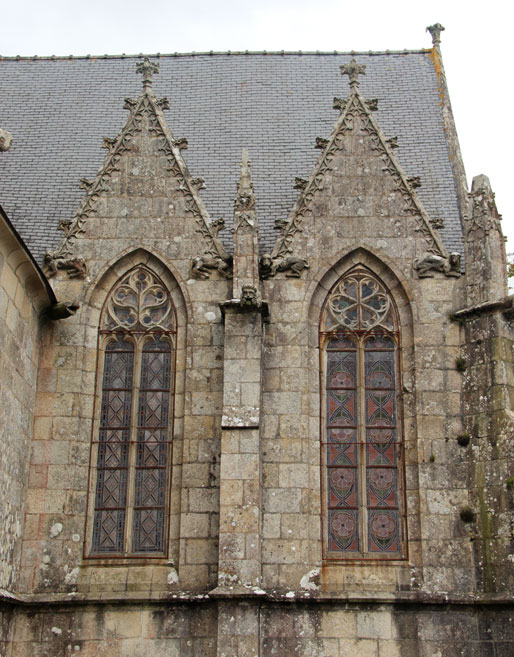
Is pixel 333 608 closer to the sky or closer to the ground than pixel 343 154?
closer to the ground

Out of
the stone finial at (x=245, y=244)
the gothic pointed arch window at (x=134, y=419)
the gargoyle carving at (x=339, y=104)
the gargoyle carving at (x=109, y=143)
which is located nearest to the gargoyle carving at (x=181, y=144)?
the gargoyle carving at (x=109, y=143)

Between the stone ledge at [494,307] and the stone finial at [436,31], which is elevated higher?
the stone finial at [436,31]

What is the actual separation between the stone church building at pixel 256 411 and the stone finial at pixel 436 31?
435 centimetres

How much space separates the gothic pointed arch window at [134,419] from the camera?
42.6ft

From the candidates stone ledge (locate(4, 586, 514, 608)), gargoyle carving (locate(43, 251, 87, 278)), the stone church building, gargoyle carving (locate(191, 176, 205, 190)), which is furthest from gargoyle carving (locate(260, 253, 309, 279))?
stone ledge (locate(4, 586, 514, 608))

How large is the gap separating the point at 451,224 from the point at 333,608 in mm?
6288

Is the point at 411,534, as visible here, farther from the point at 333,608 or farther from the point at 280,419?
the point at 280,419

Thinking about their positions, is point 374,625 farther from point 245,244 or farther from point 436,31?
point 436,31

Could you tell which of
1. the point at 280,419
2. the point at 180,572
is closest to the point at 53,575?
the point at 180,572

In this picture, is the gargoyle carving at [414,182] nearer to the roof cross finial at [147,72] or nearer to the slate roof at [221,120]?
the slate roof at [221,120]

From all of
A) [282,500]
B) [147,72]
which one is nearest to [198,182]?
[147,72]

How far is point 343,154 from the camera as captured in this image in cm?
1495

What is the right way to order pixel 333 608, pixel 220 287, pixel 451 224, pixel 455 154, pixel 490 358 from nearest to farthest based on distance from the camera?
pixel 333 608 → pixel 490 358 → pixel 220 287 → pixel 451 224 → pixel 455 154

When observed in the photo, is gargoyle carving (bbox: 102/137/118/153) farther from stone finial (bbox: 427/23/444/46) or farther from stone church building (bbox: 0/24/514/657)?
stone finial (bbox: 427/23/444/46)
